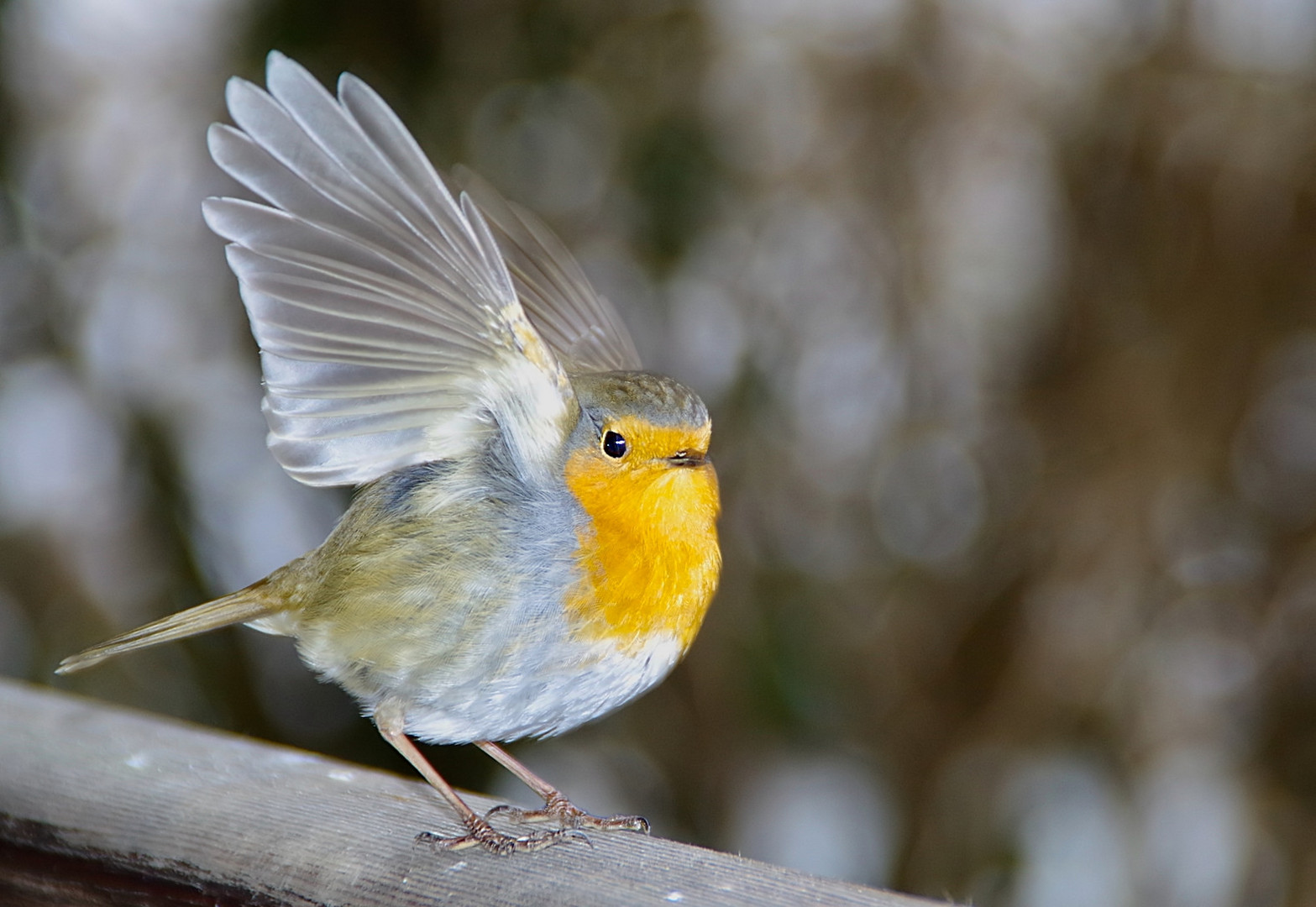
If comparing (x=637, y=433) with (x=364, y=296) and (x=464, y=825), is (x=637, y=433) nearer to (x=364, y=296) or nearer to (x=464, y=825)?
(x=364, y=296)

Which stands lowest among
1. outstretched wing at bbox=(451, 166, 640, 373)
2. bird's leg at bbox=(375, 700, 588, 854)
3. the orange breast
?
bird's leg at bbox=(375, 700, 588, 854)

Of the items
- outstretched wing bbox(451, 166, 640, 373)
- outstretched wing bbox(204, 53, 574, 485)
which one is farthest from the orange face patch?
outstretched wing bbox(451, 166, 640, 373)

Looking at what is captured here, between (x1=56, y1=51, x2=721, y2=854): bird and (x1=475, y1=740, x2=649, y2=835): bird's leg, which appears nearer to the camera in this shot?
(x1=56, y1=51, x2=721, y2=854): bird

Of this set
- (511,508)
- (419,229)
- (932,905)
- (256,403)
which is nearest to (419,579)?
(511,508)

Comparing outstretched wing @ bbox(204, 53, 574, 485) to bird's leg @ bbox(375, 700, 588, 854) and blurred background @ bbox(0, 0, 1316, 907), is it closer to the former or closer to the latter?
bird's leg @ bbox(375, 700, 588, 854)

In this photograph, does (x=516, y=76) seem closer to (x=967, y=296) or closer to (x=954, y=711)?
(x=967, y=296)

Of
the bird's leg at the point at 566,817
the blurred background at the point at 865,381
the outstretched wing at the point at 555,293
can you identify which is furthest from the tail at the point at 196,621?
the blurred background at the point at 865,381

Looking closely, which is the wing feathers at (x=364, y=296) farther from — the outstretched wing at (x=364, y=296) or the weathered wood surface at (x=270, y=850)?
the weathered wood surface at (x=270, y=850)

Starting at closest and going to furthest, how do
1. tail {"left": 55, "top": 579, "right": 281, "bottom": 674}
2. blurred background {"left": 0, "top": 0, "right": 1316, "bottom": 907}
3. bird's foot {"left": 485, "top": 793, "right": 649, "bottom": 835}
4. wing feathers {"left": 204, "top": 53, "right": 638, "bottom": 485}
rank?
1. wing feathers {"left": 204, "top": 53, "right": 638, "bottom": 485}
2. bird's foot {"left": 485, "top": 793, "right": 649, "bottom": 835}
3. tail {"left": 55, "top": 579, "right": 281, "bottom": 674}
4. blurred background {"left": 0, "top": 0, "right": 1316, "bottom": 907}
